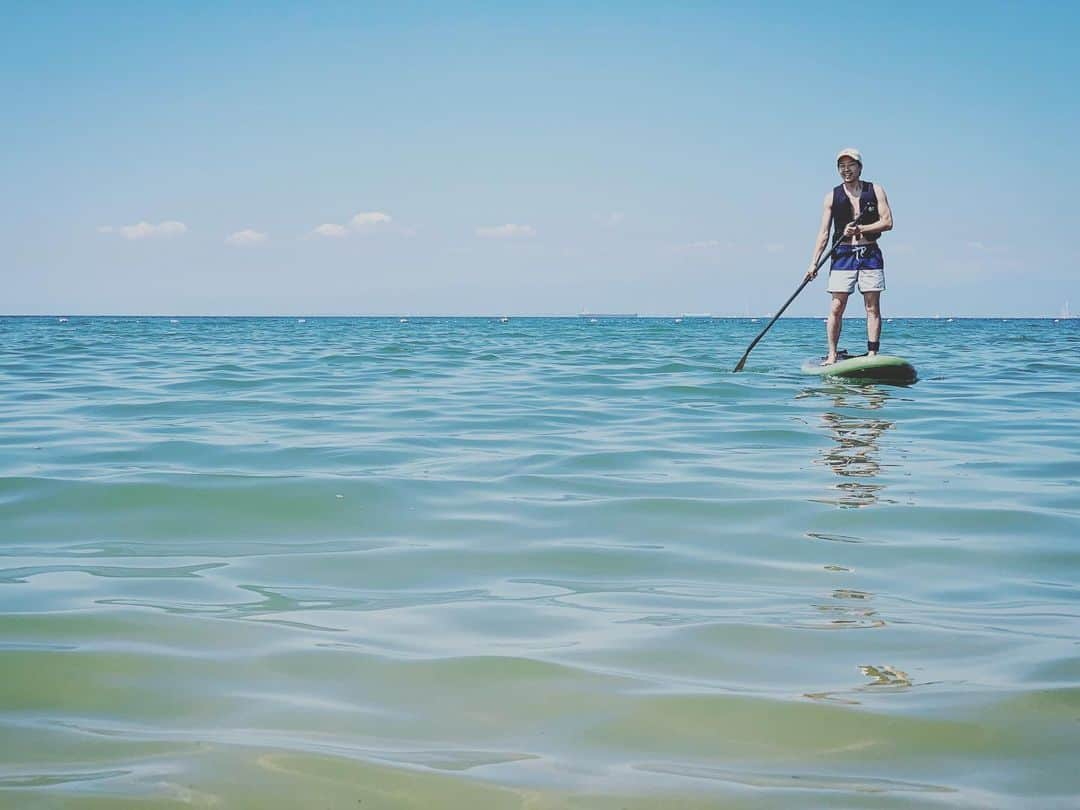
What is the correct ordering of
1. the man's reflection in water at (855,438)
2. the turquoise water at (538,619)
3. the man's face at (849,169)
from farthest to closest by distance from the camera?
the man's face at (849,169) < the man's reflection in water at (855,438) < the turquoise water at (538,619)

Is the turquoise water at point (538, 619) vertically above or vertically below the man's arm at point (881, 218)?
below

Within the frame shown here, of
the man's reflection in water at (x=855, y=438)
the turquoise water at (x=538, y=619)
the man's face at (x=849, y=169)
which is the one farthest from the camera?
the man's face at (x=849, y=169)

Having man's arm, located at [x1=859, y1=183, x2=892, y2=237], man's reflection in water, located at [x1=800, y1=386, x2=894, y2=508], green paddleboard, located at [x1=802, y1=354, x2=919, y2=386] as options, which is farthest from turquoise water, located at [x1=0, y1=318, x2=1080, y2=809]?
man's arm, located at [x1=859, y1=183, x2=892, y2=237]

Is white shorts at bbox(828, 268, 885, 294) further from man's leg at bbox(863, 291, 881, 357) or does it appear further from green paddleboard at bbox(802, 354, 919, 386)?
green paddleboard at bbox(802, 354, 919, 386)

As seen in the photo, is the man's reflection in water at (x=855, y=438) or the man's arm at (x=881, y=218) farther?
the man's arm at (x=881, y=218)

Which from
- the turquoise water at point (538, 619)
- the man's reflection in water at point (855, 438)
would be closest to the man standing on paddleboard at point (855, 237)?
the man's reflection in water at point (855, 438)

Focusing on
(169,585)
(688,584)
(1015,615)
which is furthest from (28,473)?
(1015,615)

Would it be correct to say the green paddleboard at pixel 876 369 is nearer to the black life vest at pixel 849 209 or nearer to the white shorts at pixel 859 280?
the white shorts at pixel 859 280

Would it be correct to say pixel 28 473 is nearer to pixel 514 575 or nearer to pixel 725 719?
pixel 514 575

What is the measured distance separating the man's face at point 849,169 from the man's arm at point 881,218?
0.27m

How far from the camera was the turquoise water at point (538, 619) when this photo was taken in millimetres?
2053

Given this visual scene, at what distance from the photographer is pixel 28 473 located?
215 inches

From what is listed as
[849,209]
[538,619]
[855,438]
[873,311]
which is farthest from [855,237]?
[538,619]

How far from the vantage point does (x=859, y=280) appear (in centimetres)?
1127
